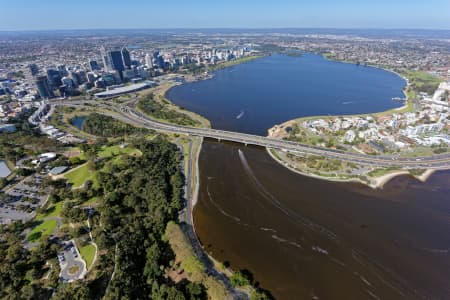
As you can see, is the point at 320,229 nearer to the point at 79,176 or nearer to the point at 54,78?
the point at 79,176

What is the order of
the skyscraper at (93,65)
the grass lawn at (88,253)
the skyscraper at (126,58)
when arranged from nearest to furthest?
the grass lawn at (88,253) < the skyscraper at (126,58) < the skyscraper at (93,65)

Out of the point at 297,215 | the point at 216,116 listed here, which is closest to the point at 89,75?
the point at 216,116

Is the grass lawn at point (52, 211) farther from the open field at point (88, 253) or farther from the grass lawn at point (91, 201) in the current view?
the open field at point (88, 253)

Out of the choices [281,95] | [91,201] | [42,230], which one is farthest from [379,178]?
[281,95]

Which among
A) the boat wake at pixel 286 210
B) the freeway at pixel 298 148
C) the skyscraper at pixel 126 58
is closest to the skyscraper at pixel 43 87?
the freeway at pixel 298 148

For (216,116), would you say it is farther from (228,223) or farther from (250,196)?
(228,223)
